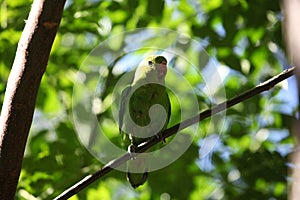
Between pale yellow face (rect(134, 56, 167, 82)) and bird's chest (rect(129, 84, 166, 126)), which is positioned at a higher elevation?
pale yellow face (rect(134, 56, 167, 82))

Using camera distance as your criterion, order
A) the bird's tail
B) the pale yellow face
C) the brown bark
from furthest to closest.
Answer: the pale yellow face, the bird's tail, the brown bark

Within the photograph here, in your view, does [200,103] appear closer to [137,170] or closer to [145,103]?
[145,103]

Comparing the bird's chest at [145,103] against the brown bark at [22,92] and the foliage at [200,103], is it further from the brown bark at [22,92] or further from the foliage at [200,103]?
the brown bark at [22,92]

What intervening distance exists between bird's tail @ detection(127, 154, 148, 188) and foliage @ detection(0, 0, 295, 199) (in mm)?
391

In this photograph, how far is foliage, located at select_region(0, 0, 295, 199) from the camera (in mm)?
3324

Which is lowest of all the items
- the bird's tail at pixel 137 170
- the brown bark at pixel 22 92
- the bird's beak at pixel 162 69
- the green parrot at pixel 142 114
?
the bird's tail at pixel 137 170

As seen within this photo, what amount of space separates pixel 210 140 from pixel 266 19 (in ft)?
2.87

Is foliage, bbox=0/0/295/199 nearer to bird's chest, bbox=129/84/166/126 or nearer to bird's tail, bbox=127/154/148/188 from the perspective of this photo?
bird's tail, bbox=127/154/148/188

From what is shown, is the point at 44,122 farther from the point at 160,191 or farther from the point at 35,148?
A: the point at 160,191

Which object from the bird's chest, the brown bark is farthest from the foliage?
the brown bark

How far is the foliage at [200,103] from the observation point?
3.32m

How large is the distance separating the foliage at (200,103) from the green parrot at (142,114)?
416 mm

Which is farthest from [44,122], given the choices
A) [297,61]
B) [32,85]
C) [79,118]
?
[297,61]

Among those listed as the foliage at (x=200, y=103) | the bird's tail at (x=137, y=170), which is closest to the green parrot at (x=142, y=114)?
the bird's tail at (x=137, y=170)
